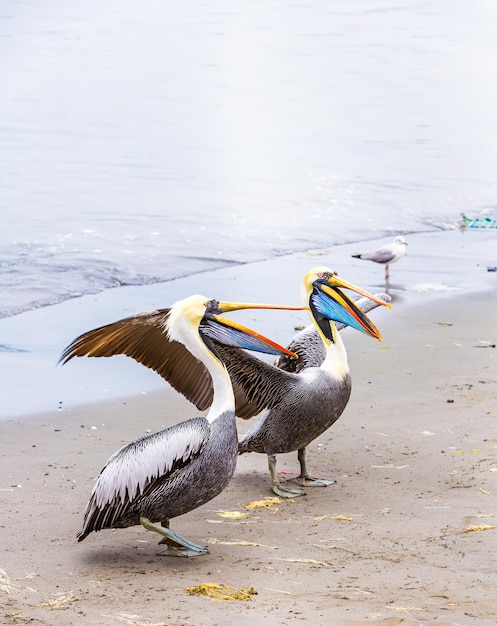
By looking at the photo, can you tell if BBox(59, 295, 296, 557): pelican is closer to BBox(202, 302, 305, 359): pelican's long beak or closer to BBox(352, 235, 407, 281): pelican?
BBox(202, 302, 305, 359): pelican's long beak

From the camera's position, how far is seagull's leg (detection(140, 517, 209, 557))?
4.53 meters

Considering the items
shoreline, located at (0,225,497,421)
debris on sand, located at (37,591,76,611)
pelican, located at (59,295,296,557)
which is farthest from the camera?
shoreline, located at (0,225,497,421)

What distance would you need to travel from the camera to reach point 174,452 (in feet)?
14.7

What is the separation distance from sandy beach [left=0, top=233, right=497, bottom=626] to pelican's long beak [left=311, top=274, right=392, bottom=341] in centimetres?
65

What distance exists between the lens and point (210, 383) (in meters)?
5.46

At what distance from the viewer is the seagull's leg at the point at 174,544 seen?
4.53 meters

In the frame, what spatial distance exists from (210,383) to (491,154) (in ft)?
45.7

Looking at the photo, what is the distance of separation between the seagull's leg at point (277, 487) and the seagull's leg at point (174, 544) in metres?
0.96

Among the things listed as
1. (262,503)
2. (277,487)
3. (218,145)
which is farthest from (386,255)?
(218,145)

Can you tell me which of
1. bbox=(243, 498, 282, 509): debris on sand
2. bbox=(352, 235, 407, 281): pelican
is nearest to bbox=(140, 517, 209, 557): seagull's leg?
bbox=(243, 498, 282, 509): debris on sand

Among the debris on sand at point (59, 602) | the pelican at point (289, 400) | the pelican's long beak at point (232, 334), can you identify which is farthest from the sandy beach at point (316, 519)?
the pelican's long beak at point (232, 334)

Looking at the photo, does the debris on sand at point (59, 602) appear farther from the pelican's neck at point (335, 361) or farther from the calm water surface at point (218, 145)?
the calm water surface at point (218, 145)

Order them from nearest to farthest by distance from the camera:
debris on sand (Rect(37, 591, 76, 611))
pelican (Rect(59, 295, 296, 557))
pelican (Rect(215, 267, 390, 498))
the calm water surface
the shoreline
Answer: debris on sand (Rect(37, 591, 76, 611)) → pelican (Rect(59, 295, 296, 557)) → pelican (Rect(215, 267, 390, 498)) → the shoreline → the calm water surface

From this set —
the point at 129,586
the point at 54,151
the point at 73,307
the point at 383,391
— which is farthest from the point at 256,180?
the point at 129,586
